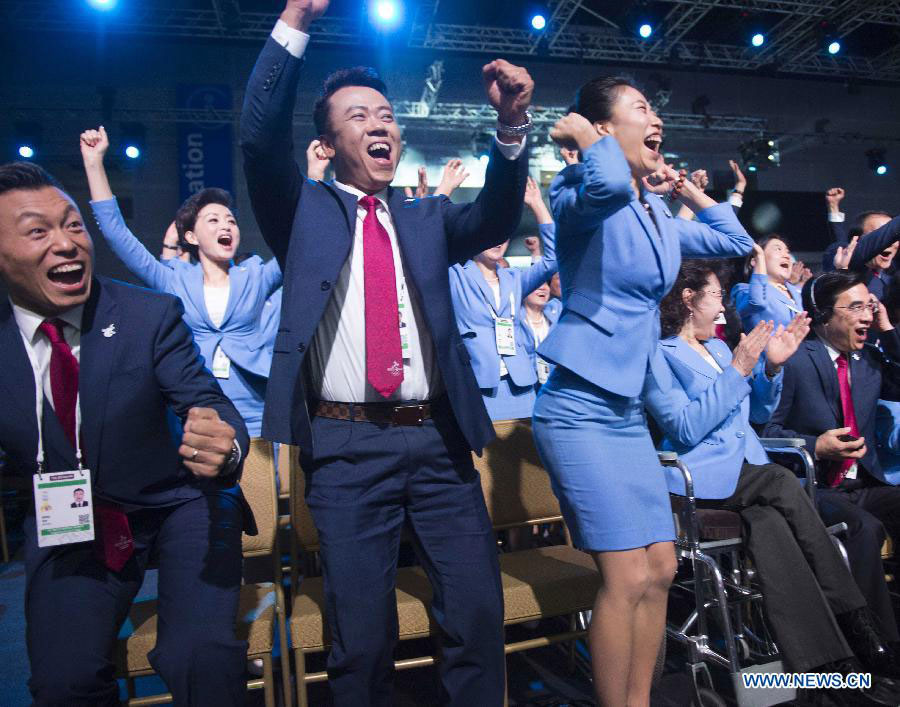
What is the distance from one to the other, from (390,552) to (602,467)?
58 centimetres

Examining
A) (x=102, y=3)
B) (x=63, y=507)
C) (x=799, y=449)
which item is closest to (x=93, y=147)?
(x=63, y=507)

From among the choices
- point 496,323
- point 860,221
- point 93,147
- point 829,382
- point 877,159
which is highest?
point 877,159

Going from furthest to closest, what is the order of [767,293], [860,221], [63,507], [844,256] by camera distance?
1. [860,221]
2. [844,256]
3. [767,293]
4. [63,507]

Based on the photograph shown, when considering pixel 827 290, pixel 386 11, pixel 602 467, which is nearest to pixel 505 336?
pixel 827 290

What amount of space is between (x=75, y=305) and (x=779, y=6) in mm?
10222

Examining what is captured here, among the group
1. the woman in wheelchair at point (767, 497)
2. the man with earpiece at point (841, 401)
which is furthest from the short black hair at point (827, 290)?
the woman in wheelchair at point (767, 497)

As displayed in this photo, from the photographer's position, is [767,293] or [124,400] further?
[767,293]

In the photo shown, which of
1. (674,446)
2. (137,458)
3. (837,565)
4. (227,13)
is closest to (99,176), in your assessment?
(137,458)

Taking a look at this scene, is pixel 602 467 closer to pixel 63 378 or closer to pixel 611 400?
pixel 611 400

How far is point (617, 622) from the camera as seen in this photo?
62.9 inches

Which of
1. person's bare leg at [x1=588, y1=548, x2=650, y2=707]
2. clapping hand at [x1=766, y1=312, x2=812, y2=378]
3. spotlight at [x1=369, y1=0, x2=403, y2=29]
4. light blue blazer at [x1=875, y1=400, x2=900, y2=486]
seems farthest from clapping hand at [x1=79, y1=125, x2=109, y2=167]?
spotlight at [x1=369, y1=0, x2=403, y2=29]

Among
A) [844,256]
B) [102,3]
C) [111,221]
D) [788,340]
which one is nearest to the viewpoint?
[788,340]

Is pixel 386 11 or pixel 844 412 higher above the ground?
pixel 386 11

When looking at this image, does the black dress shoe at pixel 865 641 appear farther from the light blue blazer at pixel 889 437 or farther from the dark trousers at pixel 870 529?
the light blue blazer at pixel 889 437
